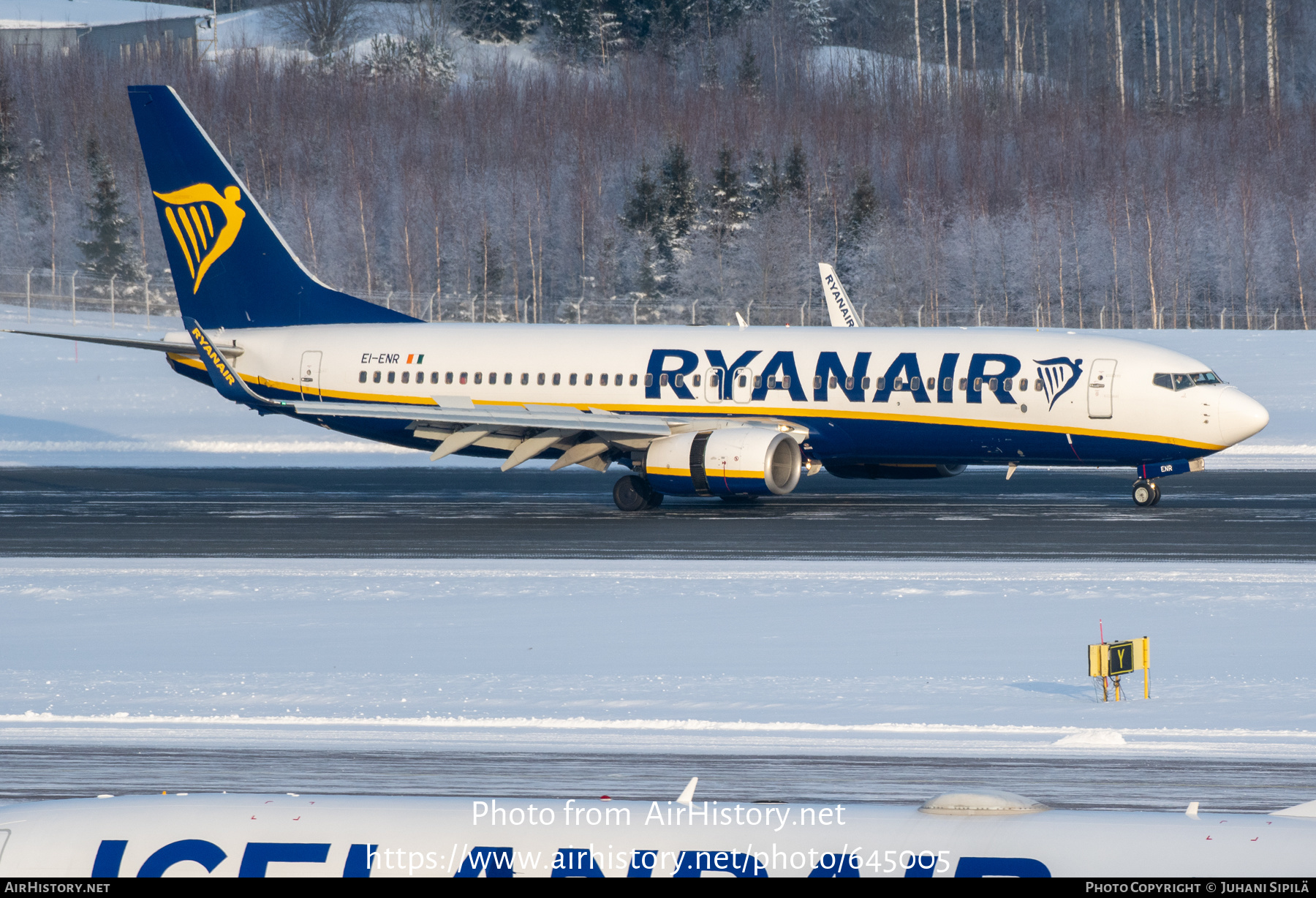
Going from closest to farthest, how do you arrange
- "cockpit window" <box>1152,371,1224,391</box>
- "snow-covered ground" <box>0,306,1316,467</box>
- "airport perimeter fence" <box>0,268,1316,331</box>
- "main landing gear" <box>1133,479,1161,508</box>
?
"cockpit window" <box>1152,371,1224,391</box> < "main landing gear" <box>1133,479,1161,508</box> < "snow-covered ground" <box>0,306,1316,467</box> < "airport perimeter fence" <box>0,268,1316,331</box>

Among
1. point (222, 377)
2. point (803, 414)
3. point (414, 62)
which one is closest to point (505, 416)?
point (803, 414)

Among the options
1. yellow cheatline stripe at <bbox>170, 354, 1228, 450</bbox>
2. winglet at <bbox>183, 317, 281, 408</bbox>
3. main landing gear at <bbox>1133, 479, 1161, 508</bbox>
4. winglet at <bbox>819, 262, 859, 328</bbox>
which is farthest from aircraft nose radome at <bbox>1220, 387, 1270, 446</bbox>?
winglet at <bbox>183, 317, 281, 408</bbox>

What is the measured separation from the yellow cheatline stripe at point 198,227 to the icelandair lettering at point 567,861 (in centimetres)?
3430

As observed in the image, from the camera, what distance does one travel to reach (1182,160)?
10950cm

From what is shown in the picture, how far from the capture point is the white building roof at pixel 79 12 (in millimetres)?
156500

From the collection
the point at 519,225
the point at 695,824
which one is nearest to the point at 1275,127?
the point at 519,225

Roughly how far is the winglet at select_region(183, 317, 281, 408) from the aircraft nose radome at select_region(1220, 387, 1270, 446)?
770 inches

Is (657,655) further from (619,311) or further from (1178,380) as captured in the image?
(619,311)

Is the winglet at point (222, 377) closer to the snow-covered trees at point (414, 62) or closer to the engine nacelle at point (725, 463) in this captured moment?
the engine nacelle at point (725, 463)

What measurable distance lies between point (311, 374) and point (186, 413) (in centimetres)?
2377

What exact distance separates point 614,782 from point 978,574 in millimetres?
12167

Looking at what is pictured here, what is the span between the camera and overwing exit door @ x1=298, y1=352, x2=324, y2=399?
121ft

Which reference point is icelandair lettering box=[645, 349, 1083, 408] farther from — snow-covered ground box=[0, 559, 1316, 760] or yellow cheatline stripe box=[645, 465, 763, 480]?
snow-covered ground box=[0, 559, 1316, 760]

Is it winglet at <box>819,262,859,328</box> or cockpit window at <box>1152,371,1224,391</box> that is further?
winglet at <box>819,262,859,328</box>
